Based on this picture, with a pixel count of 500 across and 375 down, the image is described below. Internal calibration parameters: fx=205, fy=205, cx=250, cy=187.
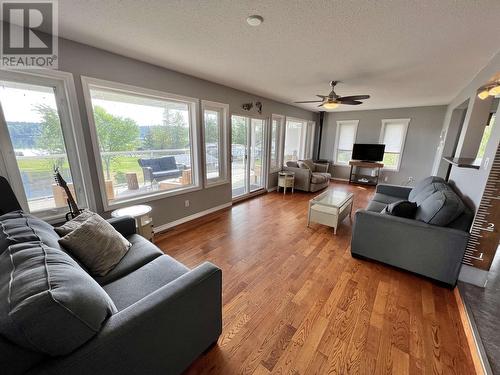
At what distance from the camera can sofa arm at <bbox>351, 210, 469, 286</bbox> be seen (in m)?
1.96

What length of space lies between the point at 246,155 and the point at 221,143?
97cm

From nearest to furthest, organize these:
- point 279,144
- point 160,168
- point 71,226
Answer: point 71,226 → point 160,168 → point 279,144

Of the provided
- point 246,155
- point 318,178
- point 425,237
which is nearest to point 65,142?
point 246,155

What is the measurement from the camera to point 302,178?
215 inches

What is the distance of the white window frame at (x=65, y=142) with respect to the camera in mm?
1862

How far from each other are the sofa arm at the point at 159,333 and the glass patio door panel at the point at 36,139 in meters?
2.08

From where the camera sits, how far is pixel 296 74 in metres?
3.07

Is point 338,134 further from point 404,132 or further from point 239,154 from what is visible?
point 239,154

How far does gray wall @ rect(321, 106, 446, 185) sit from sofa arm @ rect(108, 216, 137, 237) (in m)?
6.87

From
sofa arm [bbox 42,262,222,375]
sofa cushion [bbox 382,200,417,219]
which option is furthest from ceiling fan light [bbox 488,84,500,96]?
sofa arm [bbox 42,262,222,375]

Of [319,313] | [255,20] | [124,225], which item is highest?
[255,20]

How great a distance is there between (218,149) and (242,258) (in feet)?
7.23

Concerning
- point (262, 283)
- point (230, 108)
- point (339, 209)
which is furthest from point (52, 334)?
point (230, 108)

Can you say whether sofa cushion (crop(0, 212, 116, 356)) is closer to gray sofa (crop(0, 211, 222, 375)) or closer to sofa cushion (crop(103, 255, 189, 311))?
gray sofa (crop(0, 211, 222, 375))
